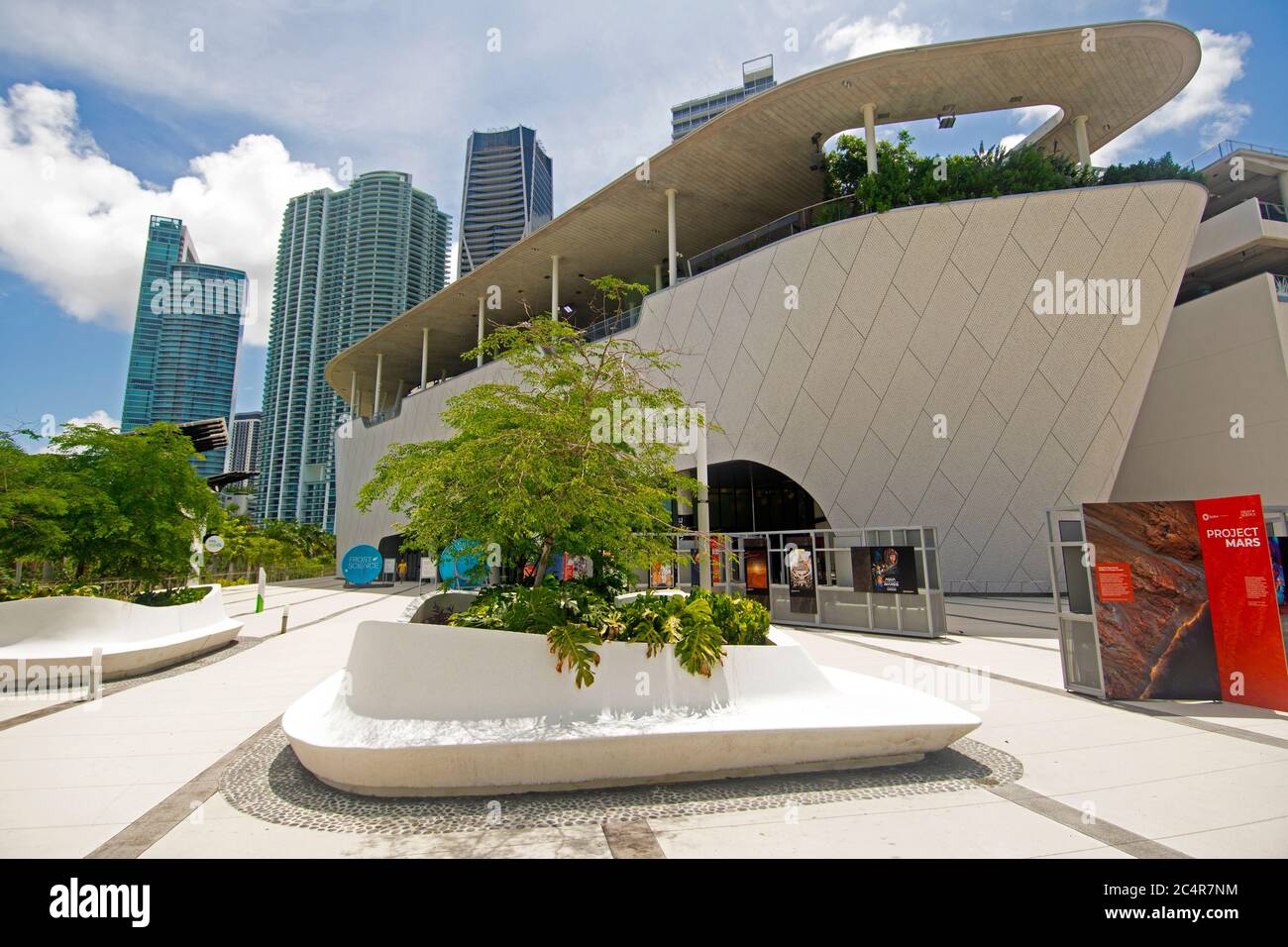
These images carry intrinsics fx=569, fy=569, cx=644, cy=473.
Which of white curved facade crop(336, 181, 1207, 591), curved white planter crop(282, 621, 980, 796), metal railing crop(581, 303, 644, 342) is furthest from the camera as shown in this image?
metal railing crop(581, 303, 644, 342)

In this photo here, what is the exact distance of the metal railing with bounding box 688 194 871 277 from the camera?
20281mm

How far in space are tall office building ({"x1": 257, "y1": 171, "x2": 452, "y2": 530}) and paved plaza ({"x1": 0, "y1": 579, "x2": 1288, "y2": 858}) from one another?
51.9 m

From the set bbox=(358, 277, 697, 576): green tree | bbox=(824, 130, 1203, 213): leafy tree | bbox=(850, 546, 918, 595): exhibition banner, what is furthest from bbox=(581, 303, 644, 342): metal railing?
bbox=(358, 277, 697, 576): green tree

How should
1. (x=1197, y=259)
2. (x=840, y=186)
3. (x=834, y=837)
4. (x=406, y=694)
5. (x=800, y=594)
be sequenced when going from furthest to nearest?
(x=1197, y=259) < (x=840, y=186) < (x=800, y=594) < (x=406, y=694) < (x=834, y=837)

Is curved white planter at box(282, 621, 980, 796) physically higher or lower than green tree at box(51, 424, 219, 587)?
lower

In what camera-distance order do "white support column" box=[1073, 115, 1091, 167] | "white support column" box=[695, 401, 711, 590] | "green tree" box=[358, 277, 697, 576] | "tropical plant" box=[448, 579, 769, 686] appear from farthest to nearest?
"white support column" box=[1073, 115, 1091, 167]
"white support column" box=[695, 401, 711, 590]
"green tree" box=[358, 277, 697, 576]
"tropical plant" box=[448, 579, 769, 686]

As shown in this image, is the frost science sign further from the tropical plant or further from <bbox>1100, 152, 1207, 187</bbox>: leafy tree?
<bbox>1100, 152, 1207, 187</bbox>: leafy tree

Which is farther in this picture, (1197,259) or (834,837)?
(1197,259)

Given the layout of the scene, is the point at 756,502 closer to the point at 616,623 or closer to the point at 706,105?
the point at 616,623

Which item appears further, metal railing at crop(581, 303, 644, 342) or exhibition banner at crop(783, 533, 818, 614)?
metal railing at crop(581, 303, 644, 342)

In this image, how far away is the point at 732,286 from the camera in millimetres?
22234
